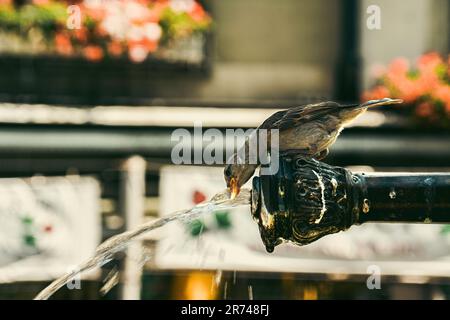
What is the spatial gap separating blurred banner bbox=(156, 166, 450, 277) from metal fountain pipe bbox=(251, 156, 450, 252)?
4.75 metres

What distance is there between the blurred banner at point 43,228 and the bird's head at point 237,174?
4990 millimetres

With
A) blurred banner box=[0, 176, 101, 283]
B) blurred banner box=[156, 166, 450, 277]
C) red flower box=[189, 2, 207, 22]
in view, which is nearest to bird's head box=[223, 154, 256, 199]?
blurred banner box=[156, 166, 450, 277]

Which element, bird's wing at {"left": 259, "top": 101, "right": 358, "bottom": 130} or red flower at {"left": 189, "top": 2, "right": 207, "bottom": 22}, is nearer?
bird's wing at {"left": 259, "top": 101, "right": 358, "bottom": 130}

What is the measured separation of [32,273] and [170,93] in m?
2.75

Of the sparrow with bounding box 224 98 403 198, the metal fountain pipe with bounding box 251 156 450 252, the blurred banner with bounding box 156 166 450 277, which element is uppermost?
the sparrow with bounding box 224 98 403 198

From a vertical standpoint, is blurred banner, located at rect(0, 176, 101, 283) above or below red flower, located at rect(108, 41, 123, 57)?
below

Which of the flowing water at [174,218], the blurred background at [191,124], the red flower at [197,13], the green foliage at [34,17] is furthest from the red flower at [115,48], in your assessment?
the flowing water at [174,218]

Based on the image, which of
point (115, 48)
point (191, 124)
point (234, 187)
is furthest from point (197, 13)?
point (234, 187)

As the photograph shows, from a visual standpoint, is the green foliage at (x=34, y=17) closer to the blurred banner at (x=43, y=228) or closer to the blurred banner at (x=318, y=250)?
the blurred banner at (x=43, y=228)

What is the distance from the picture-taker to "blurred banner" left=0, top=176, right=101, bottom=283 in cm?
762

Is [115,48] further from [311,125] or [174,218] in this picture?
[311,125]

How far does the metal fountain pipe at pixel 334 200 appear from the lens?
266cm

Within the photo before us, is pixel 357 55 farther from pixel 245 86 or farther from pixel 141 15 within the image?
pixel 141 15

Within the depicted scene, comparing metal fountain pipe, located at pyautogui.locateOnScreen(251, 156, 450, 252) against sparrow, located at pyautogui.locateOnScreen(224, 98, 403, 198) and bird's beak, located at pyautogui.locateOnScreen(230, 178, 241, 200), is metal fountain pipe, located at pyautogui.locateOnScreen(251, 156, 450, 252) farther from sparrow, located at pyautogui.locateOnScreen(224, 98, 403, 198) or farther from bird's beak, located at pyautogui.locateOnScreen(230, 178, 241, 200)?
bird's beak, located at pyautogui.locateOnScreen(230, 178, 241, 200)
